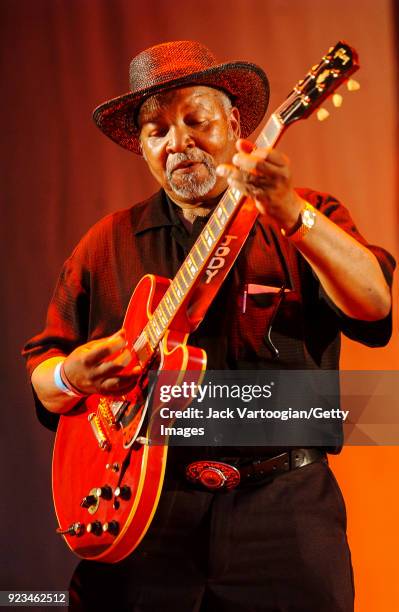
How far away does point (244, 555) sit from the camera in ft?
5.39

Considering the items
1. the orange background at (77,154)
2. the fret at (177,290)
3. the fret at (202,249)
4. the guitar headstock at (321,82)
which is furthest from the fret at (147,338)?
the orange background at (77,154)

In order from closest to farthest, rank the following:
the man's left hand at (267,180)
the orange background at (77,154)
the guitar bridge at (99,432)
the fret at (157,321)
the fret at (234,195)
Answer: the man's left hand at (267,180) < the fret at (234,195) < the fret at (157,321) < the guitar bridge at (99,432) < the orange background at (77,154)

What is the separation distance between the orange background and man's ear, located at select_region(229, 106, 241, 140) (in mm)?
540

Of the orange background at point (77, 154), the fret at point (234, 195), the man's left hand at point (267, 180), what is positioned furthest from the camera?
the orange background at point (77, 154)

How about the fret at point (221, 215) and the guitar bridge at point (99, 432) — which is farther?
the guitar bridge at point (99, 432)

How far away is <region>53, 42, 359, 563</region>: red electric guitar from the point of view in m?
1.55

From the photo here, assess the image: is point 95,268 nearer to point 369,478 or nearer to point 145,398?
point 145,398

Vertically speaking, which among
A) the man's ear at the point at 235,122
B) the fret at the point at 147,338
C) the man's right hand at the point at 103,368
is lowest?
the man's right hand at the point at 103,368

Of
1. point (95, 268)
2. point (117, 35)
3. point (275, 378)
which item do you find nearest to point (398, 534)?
point (275, 378)

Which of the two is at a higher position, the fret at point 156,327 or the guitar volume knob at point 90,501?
the fret at point 156,327

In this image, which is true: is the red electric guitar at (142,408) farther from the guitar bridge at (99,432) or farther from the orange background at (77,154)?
the orange background at (77,154)

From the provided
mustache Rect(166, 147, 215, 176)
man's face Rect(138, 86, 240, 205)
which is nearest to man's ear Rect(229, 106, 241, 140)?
man's face Rect(138, 86, 240, 205)

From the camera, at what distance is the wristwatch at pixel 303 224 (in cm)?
137

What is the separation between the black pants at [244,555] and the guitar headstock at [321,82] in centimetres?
74
